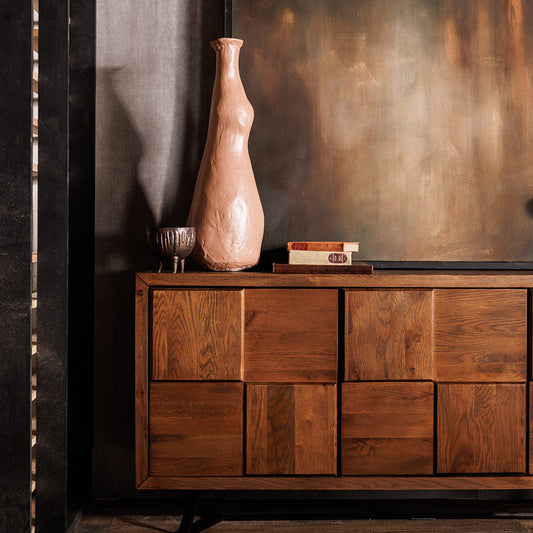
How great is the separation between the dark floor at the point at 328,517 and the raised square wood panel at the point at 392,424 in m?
0.30

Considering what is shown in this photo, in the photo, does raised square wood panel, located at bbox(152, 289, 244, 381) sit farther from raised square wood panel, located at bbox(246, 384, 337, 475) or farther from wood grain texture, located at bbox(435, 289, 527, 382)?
wood grain texture, located at bbox(435, 289, 527, 382)

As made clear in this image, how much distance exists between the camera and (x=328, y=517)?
151cm

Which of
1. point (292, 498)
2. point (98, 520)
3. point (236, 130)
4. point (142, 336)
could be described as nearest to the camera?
point (142, 336)

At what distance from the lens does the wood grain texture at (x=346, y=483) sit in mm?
1270

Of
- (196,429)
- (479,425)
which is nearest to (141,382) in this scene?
(196,429)

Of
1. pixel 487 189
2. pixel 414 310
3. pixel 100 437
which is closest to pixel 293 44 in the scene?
pixel 487 189

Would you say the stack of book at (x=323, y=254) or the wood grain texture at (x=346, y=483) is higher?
the stack of book at (x=323, y=254)

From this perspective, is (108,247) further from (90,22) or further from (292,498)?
(292,498)

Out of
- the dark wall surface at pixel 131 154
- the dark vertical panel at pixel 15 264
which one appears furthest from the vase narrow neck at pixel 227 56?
the dark vertical panel at pixel 15 264

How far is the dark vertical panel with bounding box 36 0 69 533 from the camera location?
1.33 m

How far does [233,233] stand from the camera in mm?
1365

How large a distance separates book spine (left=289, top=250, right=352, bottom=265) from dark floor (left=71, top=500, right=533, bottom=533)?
0.74 m

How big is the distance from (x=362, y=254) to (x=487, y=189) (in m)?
0.42

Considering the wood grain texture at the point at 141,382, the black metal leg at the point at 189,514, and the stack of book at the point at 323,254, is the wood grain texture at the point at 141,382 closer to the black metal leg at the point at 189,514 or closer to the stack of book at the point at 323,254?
the black metal leg at the point at 189,514
